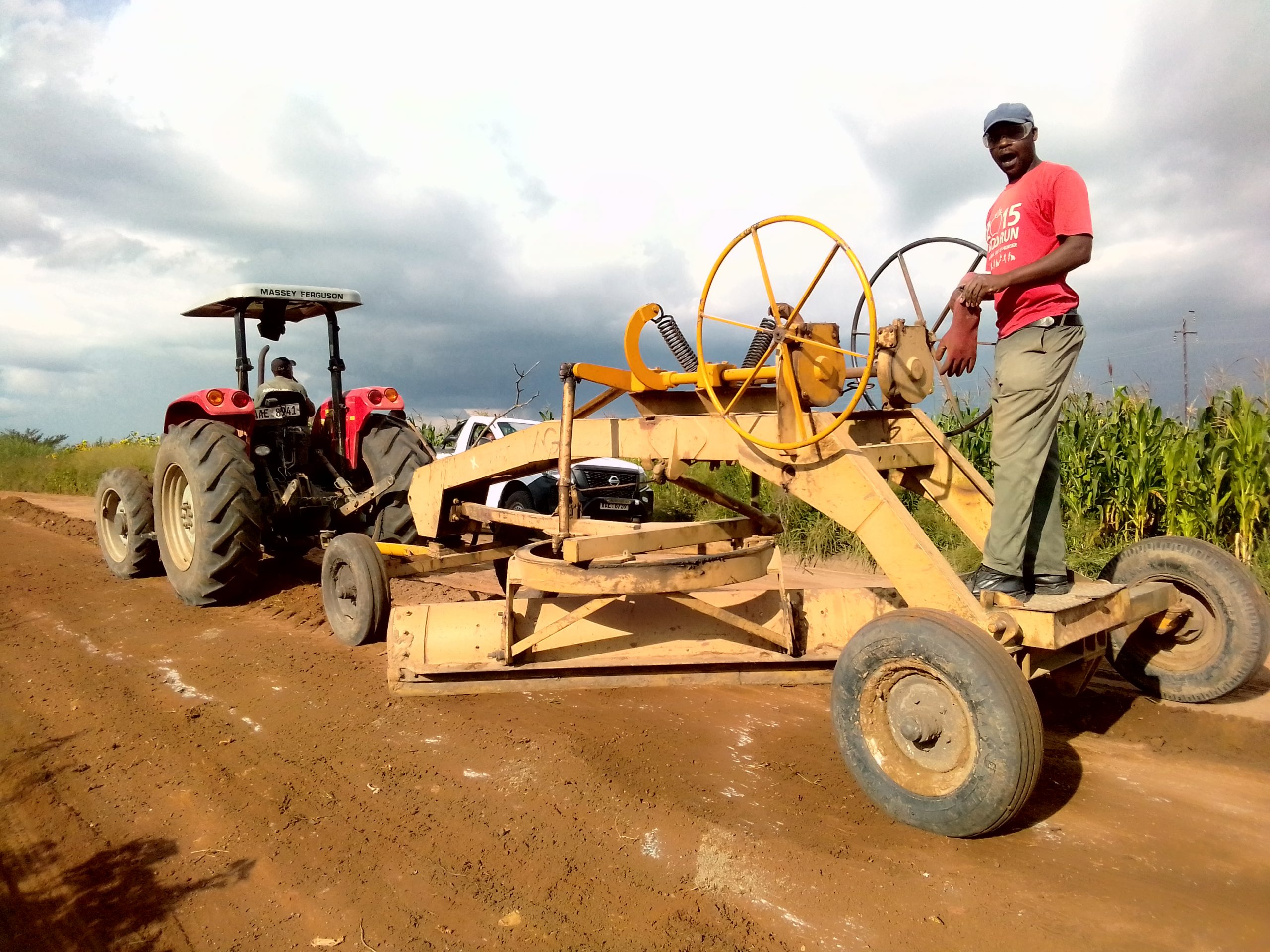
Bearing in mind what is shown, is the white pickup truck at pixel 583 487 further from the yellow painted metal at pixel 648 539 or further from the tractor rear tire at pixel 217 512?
the yellow painted metal at pixel 648 539

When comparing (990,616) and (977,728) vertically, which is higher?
(990,616)

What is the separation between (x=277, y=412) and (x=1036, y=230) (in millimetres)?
5512

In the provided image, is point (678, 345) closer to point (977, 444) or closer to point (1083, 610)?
point (1083, 610)

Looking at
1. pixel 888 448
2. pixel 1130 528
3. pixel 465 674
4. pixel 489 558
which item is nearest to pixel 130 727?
pixel 465 674

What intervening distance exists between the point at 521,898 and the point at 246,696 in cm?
244

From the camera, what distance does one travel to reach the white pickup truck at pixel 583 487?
30.3 ft

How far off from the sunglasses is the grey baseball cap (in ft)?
0.05

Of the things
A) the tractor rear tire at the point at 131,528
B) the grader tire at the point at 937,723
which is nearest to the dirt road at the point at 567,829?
the grader tire at the point at 937,723

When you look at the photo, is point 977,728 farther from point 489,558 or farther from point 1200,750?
point 489,558

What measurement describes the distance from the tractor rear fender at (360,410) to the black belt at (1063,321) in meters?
4.85

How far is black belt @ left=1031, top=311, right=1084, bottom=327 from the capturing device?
10.9 ft

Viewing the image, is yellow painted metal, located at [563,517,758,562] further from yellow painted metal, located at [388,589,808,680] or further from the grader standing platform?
yellow painted metal, located at [388,589,808,680]

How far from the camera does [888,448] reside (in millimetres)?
3693

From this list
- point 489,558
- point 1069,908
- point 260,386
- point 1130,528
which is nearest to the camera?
point 1069,908
